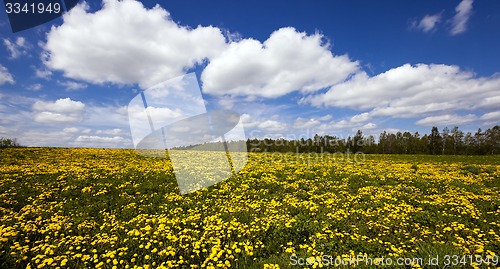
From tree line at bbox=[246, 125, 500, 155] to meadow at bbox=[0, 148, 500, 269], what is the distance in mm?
80111

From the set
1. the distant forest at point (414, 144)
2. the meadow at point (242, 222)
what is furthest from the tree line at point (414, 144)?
the meadow at point (242, 222)

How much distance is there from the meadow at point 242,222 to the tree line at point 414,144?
263ft

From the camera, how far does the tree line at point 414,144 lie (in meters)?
105

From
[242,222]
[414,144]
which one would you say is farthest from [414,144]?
[242,222]

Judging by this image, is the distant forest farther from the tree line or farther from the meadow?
the meadow

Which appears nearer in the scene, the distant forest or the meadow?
the meadow

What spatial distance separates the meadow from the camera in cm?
697

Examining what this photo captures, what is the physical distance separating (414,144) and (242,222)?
129 metres

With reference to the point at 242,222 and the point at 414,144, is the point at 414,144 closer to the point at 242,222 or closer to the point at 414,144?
the point at 414,144

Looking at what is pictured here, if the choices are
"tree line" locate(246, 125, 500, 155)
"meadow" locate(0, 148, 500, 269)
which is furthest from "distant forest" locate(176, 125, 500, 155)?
"meadow" locate(0, 148, 500, 269)

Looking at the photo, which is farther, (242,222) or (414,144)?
(414,144)

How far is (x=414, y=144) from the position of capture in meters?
113

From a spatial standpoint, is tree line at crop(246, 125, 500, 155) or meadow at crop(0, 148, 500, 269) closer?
meadow at crop(0, 148, 500, 269)

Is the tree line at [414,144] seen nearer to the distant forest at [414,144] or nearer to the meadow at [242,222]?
the distant forest at [414,144]
